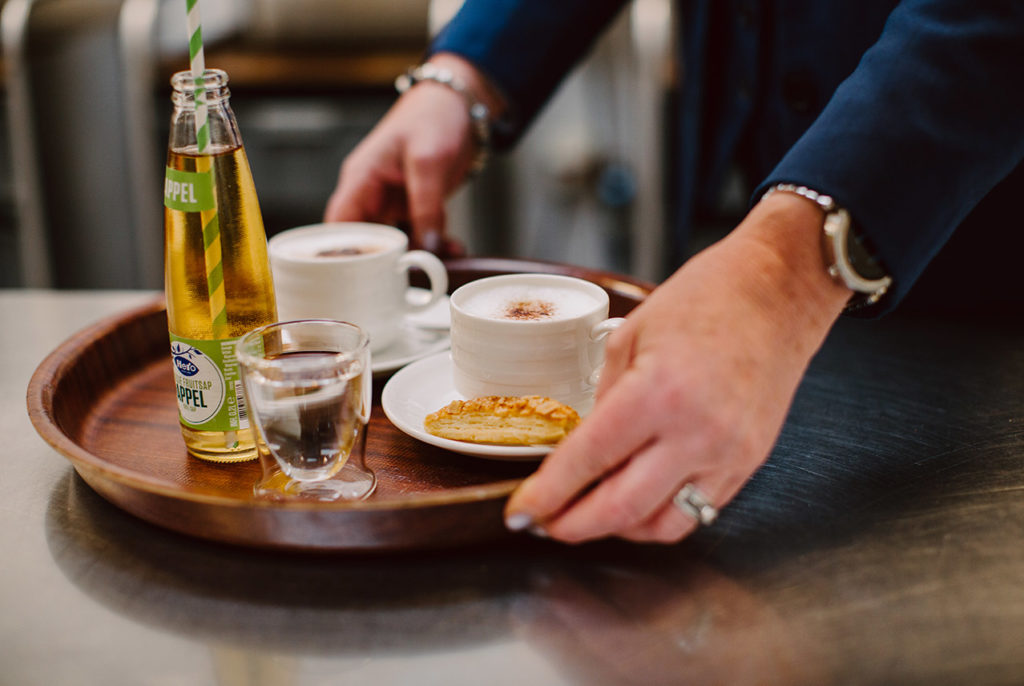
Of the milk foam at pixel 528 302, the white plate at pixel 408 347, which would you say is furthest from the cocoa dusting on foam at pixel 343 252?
the milk foam at pixel 528 302

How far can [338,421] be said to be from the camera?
2.69 ft

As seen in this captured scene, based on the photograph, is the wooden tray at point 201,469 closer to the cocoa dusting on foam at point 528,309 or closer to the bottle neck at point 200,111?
the cocoa dusting on foam at point 528,309

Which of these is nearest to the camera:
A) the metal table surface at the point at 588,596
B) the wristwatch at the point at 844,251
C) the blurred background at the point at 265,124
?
the metal table surface at the point at 588,596

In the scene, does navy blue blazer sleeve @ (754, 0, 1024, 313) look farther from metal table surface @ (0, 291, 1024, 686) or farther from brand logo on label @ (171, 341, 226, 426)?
brand logo on label @ (171, 341, 226, 426)

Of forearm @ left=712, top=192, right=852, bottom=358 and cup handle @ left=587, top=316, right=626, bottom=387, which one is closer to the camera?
forearm @ left=712, top=192, right=852, bottom=358

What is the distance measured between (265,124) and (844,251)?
96.7 inches

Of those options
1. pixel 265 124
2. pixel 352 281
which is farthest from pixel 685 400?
pixel 265 124

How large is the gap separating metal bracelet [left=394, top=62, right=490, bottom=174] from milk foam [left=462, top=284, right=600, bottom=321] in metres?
0.56

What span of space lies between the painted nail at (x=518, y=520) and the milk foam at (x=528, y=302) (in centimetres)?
25

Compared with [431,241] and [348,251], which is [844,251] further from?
[431,241]

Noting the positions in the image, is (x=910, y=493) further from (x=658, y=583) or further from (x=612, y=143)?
(x=612, y=143)

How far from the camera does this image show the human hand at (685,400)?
690 millimetres

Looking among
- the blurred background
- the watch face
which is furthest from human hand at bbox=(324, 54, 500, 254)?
the blurred background

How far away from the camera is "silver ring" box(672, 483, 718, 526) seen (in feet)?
2.36
